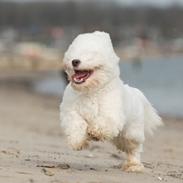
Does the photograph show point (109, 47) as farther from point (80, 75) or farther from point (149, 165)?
point (149, 165)

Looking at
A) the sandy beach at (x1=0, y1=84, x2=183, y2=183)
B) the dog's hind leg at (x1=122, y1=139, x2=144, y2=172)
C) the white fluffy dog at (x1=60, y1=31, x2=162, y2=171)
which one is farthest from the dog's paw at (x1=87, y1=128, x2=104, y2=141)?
the dog's hind leg at (x1=122, y1=139, x2=144, y2=172)

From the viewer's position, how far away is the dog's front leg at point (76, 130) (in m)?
7.94

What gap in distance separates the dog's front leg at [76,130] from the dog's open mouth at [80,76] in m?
0.40

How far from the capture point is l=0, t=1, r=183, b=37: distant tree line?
14188 centimetres

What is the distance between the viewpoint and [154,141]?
14672 millimetres

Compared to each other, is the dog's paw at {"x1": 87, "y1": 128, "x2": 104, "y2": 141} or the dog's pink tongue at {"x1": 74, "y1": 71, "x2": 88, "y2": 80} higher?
the dog's pink tongue at {"x1": 74, "y1": 71, "x2": 88, "y2": 80}

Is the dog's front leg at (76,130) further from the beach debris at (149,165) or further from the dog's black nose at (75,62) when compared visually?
the beach debris at (149,165)

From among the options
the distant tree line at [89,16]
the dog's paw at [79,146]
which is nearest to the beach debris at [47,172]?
the dog's paw at [79,146]

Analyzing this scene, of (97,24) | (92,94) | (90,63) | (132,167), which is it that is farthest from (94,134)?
(97,24)

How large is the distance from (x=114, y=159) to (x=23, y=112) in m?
13.2

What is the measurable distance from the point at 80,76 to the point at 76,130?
58 centimetres

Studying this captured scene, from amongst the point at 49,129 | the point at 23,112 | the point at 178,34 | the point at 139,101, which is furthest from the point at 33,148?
the point at 178,34

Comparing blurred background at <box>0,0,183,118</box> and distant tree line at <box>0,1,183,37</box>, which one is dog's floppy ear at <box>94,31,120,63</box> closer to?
blurred background at <box>0,0,183,118</box>

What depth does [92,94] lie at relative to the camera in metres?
8.09
